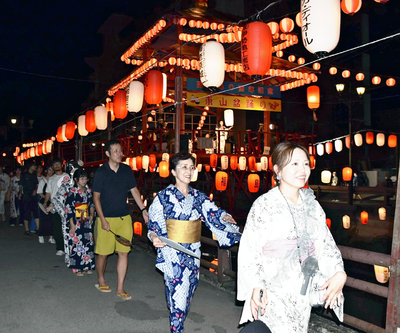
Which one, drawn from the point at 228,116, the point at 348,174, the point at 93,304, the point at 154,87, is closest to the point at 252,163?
the point at 228,116

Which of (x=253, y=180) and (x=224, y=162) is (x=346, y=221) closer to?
(x=253, y=180)

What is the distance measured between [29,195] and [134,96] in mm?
4497

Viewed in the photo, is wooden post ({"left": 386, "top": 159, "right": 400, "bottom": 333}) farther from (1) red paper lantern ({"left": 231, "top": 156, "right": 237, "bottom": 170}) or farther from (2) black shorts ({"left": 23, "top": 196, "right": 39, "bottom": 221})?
(1) red paper lantern ({"left": 231, "top": 156, "right": 237, "bottom": 170})

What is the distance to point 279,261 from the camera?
2426mm

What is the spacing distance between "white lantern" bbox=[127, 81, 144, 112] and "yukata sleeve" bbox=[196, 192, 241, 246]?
909cm

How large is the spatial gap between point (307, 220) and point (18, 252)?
7358mm

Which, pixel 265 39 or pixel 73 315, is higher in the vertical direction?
pixel 265 39

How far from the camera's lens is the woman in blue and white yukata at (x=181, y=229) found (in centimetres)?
360

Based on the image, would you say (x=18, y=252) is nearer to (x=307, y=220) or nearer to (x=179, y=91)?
(x=179, y=91)

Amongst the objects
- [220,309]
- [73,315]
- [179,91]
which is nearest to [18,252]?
[73,315]

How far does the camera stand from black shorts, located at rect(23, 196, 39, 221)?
10.5m

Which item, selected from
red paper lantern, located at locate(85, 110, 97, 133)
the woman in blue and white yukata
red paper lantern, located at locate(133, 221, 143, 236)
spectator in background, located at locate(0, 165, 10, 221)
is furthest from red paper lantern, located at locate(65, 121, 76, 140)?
the woman in blue and white yukata

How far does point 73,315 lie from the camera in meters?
4.46

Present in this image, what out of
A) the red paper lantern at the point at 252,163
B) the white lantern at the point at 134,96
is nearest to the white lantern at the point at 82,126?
the white lantern at the point at 134,96
